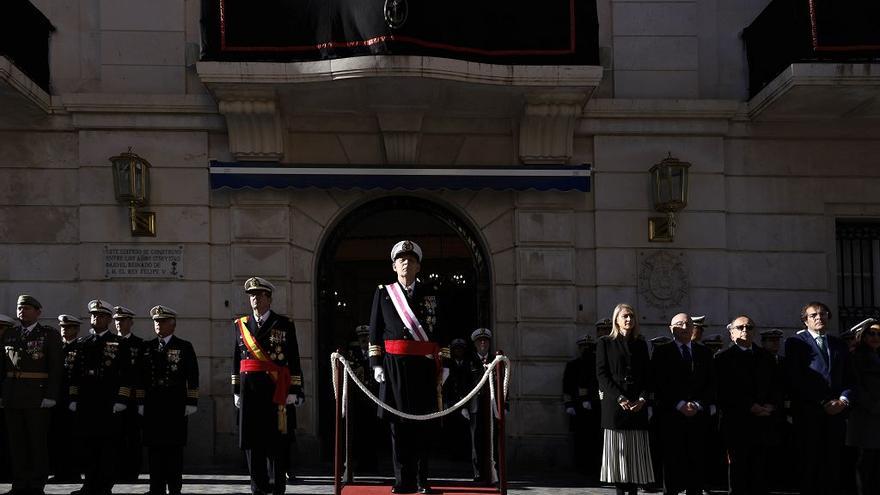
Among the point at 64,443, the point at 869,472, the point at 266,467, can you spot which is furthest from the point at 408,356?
the point at 64,443

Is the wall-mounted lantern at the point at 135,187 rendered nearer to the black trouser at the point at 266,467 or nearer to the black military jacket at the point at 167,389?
the black military jacket at the point at 167,389

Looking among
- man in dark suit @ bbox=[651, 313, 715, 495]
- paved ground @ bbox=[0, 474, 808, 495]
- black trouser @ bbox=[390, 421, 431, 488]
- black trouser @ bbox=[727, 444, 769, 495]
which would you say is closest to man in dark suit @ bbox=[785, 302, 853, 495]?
black trouser @ bbox=[727, 444, 769, 495]

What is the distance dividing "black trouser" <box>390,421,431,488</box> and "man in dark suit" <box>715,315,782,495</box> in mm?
3443

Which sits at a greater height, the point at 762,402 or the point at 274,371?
the point at 274,371

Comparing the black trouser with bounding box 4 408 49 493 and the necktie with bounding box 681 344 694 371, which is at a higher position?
the necktie with bounding box 681 344 694 371

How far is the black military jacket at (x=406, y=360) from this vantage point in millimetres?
9047

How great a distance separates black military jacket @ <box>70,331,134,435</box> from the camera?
10.8 meters

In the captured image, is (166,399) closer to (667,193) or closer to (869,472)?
(667,193)

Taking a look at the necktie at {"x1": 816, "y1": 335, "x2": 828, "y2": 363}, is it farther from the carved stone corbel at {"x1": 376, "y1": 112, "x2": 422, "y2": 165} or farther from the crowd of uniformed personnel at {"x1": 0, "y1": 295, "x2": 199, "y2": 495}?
the crowd of uniformed personnel at {"x1": 0, "y1": 295, "x2": 199, "y2": 495}

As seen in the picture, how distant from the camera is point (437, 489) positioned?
29.5 ft

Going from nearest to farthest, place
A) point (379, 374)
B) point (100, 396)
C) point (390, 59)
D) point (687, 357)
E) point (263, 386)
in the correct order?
point (379, 374), point (263, 386), point (687, 357), point (100, 396), point (390, 59)

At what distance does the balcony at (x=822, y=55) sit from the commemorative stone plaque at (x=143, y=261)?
24.5ft

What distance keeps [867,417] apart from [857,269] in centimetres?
403

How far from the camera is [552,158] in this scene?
13.7 meters
